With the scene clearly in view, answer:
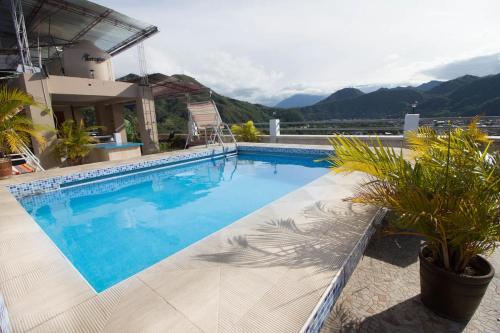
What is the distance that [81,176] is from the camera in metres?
5.68

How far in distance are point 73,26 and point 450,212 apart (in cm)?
1157

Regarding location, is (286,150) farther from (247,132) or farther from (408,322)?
(408,322)

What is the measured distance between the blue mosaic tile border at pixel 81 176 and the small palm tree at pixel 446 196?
19.2 ft

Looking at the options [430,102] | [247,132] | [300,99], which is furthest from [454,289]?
[300,99]

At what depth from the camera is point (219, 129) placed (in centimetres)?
925

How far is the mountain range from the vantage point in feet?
78.5

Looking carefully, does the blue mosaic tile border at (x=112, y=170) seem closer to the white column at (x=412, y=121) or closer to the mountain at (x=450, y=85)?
the white column at (x=412, y=121)

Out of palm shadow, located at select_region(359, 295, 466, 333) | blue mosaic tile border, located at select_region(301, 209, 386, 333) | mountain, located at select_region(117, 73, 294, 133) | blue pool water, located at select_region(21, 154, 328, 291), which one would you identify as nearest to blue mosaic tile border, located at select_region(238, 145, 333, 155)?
blue pool water, located at select_region(21, 154, 328, 291)

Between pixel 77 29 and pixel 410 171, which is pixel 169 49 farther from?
pixel 410 171

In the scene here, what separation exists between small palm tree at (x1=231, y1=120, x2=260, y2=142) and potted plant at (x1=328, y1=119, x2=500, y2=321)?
8.45 m

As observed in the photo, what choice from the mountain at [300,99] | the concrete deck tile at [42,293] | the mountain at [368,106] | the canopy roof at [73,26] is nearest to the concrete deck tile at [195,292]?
the concrete deck tile at [42,293]

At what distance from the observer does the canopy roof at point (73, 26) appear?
23.4 ft

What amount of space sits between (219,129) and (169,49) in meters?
3.84

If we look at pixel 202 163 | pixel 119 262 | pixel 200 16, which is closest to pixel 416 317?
pixel 119 262
